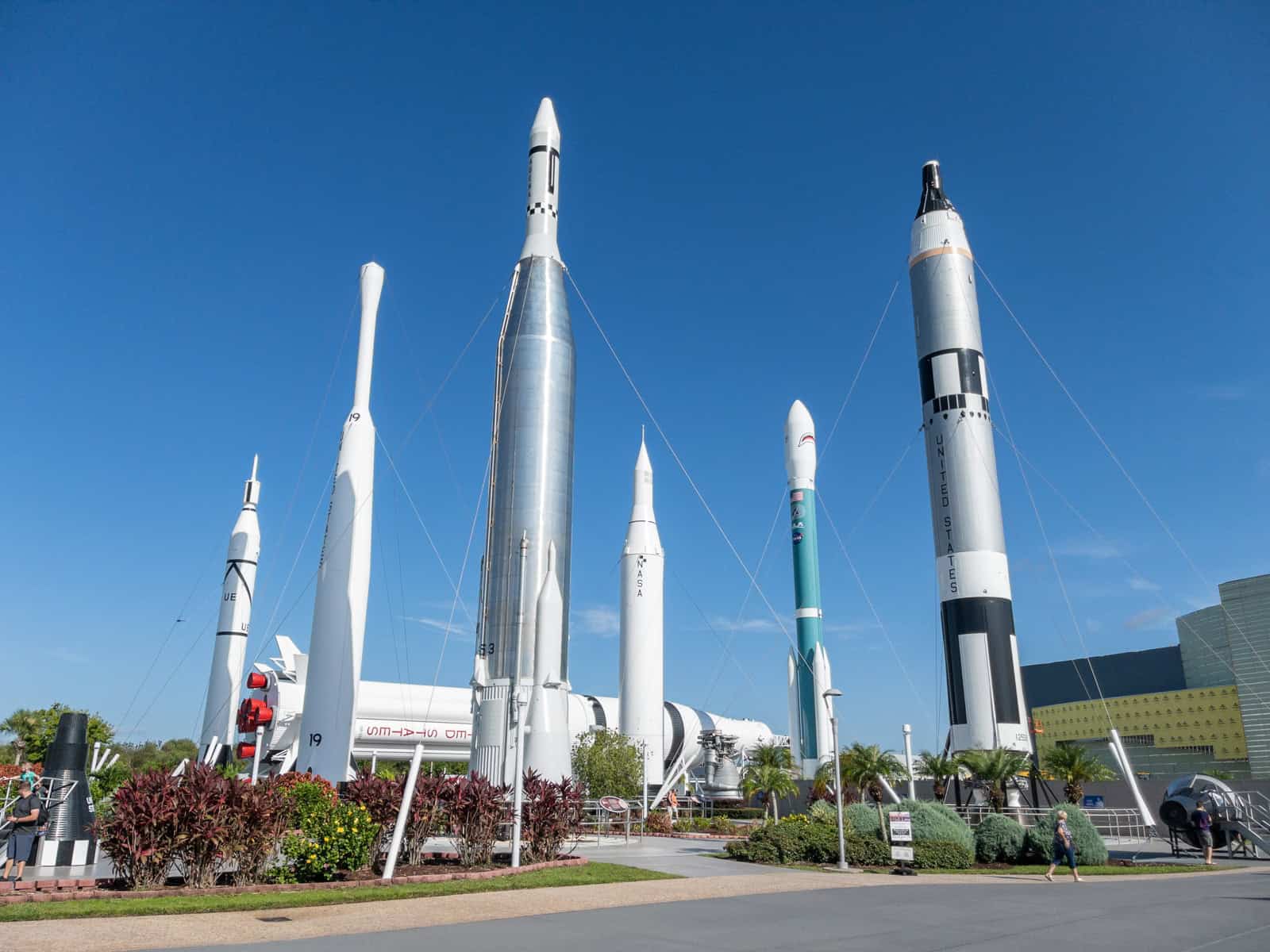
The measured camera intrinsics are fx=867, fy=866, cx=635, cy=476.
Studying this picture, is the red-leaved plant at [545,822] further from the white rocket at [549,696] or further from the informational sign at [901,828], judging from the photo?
the white rocket at [549,696]

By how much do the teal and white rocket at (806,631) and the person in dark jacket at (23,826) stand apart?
3438 centimetres

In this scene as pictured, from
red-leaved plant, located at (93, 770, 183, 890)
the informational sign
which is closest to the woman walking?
the informational sign

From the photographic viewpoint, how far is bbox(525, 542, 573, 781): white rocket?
25.4 m

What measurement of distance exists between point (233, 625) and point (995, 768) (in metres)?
34.6

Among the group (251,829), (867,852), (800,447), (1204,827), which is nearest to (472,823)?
(251,829)

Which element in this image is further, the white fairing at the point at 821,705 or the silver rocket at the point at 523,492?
the white fairing at the point at 821,705

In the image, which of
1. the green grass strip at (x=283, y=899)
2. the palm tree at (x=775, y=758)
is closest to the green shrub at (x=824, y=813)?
the green grass strip at (x=283, y=899)

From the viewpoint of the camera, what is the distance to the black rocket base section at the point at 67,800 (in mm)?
15578

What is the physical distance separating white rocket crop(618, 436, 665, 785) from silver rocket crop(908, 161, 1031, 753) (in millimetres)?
12364

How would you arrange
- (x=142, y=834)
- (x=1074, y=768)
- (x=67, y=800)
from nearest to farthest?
(x=142, y=834), (x=67, y=800), (x=1074, y=768)

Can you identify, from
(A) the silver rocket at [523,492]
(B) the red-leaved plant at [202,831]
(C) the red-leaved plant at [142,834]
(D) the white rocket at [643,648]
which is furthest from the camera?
(D) the white rocket at [643,648]

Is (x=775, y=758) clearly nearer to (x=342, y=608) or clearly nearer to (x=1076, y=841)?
(x=1076, y=841)

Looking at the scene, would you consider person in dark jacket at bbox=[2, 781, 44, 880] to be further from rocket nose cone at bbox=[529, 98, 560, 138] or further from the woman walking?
rocket nose cone at bbox=[529, 98, 560, 138]

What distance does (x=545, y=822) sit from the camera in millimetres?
16906
